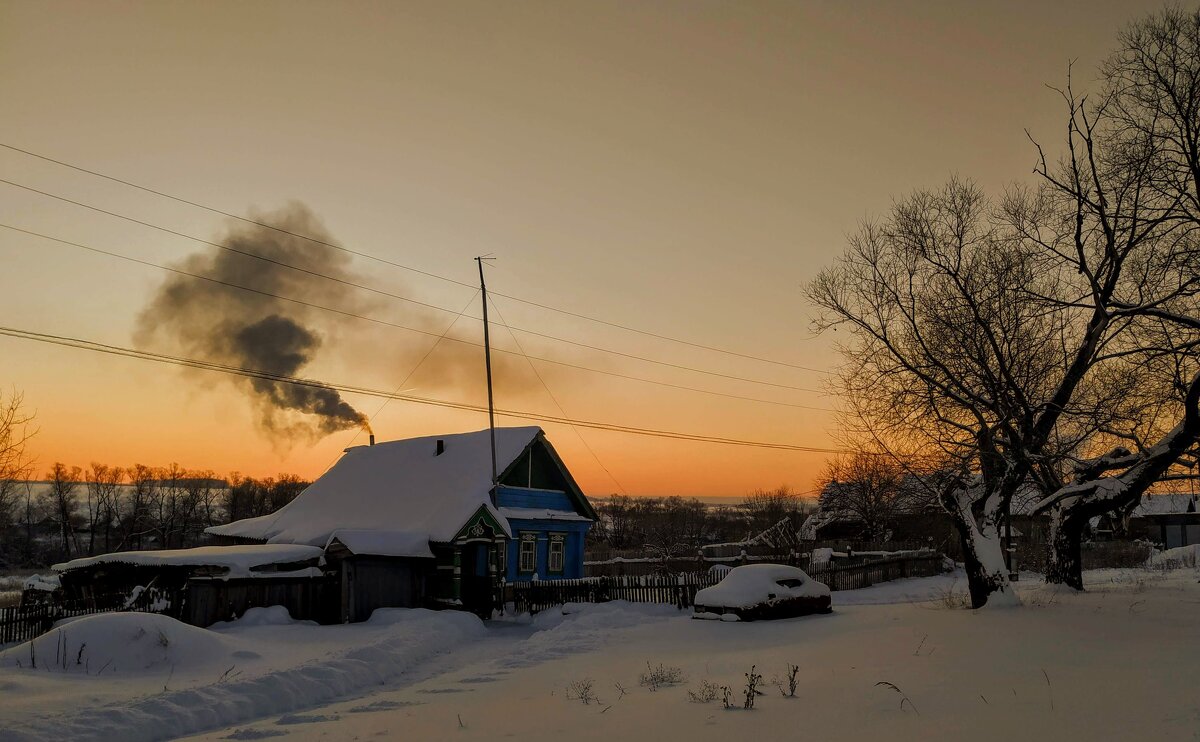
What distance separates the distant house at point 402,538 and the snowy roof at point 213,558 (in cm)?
5

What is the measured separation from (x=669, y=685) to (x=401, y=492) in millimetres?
22920

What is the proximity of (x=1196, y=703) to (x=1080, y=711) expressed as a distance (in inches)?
47.9

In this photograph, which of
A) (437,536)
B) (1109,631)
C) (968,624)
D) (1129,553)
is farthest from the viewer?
(1129,553)

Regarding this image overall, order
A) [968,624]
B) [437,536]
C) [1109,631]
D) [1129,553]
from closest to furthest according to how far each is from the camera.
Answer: [1109,631] < [968,624] < [437,536] < [1129,553]

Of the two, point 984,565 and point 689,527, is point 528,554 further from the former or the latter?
point 689,527

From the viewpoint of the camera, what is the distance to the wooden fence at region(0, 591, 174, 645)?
18906 millimetres

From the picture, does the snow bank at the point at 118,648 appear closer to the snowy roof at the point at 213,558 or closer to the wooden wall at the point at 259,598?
the wooden wall at the point at 259,598

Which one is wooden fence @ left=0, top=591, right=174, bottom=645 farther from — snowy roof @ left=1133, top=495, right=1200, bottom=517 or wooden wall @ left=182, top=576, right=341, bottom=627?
snowy roof @ left=1133, top=495, right=1200, bottom=517

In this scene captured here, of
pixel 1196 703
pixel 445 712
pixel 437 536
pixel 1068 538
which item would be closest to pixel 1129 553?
pixel 1068 538

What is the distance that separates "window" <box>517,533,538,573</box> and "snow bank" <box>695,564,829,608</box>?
13423mm

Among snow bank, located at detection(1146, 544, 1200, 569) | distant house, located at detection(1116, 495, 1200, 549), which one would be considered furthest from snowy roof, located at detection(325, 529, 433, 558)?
distant house, located at detection(1116, 495, 1200, 549)

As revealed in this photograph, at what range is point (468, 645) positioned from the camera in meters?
21.4

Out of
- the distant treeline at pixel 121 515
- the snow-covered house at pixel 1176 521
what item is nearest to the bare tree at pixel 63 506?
the distant treeline at pixel 121 515

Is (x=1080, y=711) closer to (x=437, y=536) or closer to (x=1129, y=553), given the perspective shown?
(x=437, y=536)
